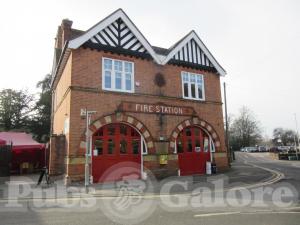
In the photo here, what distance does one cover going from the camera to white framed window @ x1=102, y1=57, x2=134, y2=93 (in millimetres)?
16641

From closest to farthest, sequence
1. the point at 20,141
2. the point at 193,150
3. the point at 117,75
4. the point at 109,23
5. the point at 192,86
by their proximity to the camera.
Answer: the point at 109,23 < the point at 117,75 < the point at 193,150 < the point at 192,86 < the point at 20,141

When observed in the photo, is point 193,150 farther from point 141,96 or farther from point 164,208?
point 164,208

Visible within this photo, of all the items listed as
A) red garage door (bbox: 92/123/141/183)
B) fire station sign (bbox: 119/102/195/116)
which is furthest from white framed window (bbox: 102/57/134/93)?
red garage door (bbox: 92/123/141/183)

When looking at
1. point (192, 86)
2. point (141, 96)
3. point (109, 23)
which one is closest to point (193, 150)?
point (192, 86)

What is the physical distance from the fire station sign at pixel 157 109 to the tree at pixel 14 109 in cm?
2544

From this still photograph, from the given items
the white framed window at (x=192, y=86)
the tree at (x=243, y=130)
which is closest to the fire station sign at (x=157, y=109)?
the white framed window at (x=192, y=86)

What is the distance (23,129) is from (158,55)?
25854 mm

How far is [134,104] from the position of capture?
16.9 metres

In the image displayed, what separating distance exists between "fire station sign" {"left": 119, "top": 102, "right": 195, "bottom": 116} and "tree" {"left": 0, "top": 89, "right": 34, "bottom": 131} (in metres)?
25.4

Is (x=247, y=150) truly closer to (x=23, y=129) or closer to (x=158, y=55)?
(x=23, y=129)

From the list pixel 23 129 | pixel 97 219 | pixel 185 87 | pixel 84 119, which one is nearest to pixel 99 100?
pixel 84 119

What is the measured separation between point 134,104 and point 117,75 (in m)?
2.08

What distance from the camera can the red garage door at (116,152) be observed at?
51.3ft

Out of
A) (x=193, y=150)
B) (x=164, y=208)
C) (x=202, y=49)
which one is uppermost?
(x=202, y=49)
